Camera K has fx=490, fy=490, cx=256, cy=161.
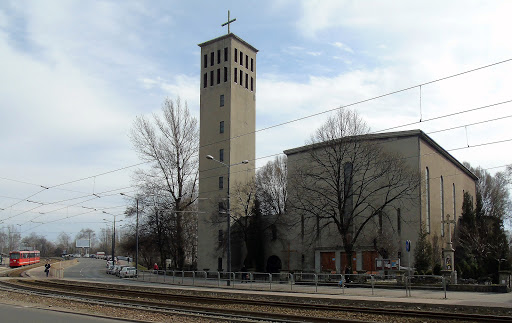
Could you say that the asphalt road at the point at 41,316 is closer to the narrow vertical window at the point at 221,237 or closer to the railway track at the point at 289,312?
the railway track at the point at 289,312

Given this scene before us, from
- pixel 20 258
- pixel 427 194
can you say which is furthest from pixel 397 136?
pixel 20 258

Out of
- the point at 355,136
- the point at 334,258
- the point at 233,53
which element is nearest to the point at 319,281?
the point at 355,136

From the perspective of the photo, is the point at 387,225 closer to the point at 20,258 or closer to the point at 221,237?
the point at 221,237

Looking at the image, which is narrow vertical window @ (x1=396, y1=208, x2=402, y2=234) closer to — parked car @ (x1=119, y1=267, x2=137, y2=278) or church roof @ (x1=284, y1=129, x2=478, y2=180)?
church roof @ (x1=284, y1=129, x2=478, y2=180)

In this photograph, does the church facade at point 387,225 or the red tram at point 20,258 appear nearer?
the church facade at point 387,225

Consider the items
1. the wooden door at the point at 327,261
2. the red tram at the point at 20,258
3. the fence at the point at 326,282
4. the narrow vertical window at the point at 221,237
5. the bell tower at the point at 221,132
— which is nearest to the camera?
the fence at the point at 326,282

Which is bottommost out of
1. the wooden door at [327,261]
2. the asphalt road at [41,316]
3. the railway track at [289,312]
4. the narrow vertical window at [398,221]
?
the wooden door at [327,261]

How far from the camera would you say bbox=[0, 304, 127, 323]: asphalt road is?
49.0 feet

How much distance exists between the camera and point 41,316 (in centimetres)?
1582

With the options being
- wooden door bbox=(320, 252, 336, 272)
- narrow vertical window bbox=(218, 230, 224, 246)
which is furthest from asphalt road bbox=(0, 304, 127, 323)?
narrow vertical window bbox=(218, 230, 224, 246)

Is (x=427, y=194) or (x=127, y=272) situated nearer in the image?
(x=427, y=194)

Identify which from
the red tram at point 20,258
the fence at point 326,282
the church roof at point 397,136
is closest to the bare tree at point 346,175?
the church roof at point 397,136

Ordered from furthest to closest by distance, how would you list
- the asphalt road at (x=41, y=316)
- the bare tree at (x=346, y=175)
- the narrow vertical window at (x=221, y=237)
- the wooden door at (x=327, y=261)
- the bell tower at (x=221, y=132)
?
the bell tower at (x=221, y=132) < the narrow vertical window at (x=221, y=237) < the wooden door at (x=327, y=261) < the bare tree at (x=346, y=175) < the asphalt road at (x=41, y=316)

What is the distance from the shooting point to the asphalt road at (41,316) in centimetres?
1492
